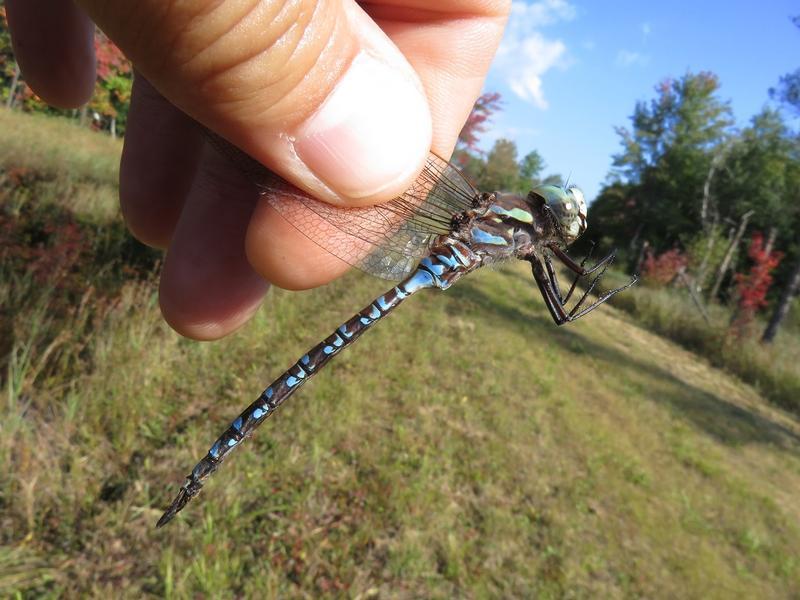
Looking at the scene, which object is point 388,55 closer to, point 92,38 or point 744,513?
point 92,38

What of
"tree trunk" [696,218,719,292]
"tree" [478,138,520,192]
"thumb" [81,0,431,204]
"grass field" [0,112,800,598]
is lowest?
"grass field" [0,112,800,598]

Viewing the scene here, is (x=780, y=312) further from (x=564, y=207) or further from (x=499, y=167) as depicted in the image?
(x=564, y=207)

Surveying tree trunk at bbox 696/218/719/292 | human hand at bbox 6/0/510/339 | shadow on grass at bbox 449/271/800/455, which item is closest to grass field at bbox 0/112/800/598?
shadow on grass at bbox 449/271/800/455

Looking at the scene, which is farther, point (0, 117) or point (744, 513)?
point (0, 117)

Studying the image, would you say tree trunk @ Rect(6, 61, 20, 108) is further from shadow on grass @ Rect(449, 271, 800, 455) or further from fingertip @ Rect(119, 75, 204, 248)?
fingertip @ Rect(119, 75, 204, 248)

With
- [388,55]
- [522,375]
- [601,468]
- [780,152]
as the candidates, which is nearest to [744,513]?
[601,468]

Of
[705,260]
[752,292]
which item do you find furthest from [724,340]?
[705,260]

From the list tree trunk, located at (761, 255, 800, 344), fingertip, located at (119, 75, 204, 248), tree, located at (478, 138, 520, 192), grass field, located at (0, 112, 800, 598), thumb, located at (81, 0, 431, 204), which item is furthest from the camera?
tree trunk, located at (761, 255, 800, 344)

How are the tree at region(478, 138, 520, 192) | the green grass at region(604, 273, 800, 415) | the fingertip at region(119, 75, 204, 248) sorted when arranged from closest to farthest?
the fingertip at region(119, 75, 204, 248) → the tree at region(478, 138, 520, 192) → the green grass at region(604, 273, 800, 415)
